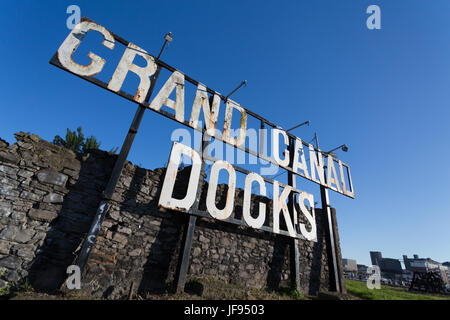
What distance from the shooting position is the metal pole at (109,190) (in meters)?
4.85

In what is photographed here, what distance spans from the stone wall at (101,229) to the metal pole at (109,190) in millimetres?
290

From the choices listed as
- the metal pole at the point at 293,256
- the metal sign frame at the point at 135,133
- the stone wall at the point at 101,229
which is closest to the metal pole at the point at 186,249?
the metal sign frame at the point at 135,133

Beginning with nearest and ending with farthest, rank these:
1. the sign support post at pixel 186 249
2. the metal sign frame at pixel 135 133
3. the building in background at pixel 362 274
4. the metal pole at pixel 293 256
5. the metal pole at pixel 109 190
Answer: the metal pole at pixel 109 190, the metal sign frame at pixel 135 133, the sign support post at pixel 186 249, the metal pole at pixel 293 256, the building in background at pixel 362 274

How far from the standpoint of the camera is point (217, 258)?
7082 mm

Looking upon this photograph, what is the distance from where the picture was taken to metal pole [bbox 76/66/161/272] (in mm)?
4848

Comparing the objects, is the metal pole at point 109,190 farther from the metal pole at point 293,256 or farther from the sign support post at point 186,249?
the metal pole at point 293,256

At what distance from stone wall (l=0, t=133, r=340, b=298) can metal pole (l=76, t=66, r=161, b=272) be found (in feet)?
0.95

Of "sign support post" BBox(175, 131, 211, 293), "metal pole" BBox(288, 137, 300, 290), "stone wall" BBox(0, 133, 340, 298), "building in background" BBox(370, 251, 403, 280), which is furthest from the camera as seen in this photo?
"building in background" BBox(370, 251, 403, 280)

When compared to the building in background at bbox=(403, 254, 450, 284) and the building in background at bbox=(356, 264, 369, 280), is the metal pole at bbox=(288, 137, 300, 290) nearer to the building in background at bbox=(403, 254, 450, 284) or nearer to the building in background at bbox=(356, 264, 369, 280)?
the building in background at bbox=(356, 264, 369, 280)

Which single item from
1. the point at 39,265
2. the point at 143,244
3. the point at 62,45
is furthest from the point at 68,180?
the point at 62,45

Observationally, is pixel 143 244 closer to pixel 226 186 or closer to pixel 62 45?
pixel 226 186

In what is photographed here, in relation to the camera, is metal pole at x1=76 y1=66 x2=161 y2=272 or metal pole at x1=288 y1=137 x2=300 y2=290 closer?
metal pole at x1=76 y1=66 x2=161 y2=272

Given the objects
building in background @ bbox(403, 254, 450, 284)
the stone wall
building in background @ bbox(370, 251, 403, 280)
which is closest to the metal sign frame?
the stone wall

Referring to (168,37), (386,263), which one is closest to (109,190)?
(168,37)
